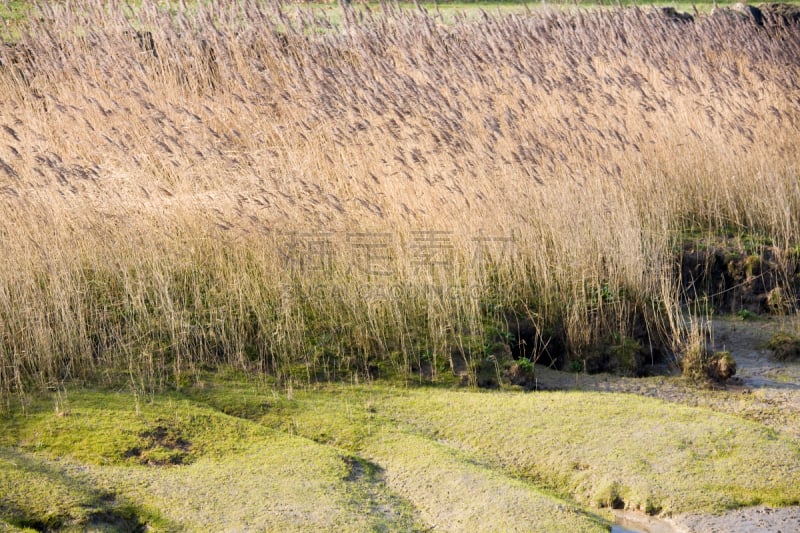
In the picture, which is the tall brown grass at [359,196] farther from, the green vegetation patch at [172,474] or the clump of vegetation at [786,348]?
the clump of vegetation at [786,348]

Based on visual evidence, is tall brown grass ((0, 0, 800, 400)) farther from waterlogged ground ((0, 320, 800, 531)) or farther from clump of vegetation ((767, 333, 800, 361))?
clump of vegetation ((767, 333, 800, 361))

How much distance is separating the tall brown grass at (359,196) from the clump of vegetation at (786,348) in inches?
28.3

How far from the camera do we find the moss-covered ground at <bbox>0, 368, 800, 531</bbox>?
3896 millimetres

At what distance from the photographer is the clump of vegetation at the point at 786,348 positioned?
20.3ft

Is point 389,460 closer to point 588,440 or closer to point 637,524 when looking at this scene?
point 588,440

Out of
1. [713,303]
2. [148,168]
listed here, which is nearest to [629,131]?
[713,303]

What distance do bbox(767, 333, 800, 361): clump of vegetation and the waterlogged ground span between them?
745 mm

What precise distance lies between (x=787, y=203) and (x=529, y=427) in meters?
4.03

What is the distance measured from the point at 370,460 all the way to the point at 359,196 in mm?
2867

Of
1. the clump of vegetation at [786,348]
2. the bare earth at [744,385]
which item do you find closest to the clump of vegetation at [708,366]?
the bare earth at [744,385]

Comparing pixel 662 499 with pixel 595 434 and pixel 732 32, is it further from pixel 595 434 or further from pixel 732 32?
pixel 732 32

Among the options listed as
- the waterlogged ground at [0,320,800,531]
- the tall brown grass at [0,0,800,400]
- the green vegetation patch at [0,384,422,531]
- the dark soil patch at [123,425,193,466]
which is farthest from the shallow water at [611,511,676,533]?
the dark soil patch at [123,425,193,466]

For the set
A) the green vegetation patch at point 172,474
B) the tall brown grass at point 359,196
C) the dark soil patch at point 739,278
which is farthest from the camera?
the dark soil patch at point 739,278

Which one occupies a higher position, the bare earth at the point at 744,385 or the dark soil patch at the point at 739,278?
the dark soil patch at the point at 739,278
